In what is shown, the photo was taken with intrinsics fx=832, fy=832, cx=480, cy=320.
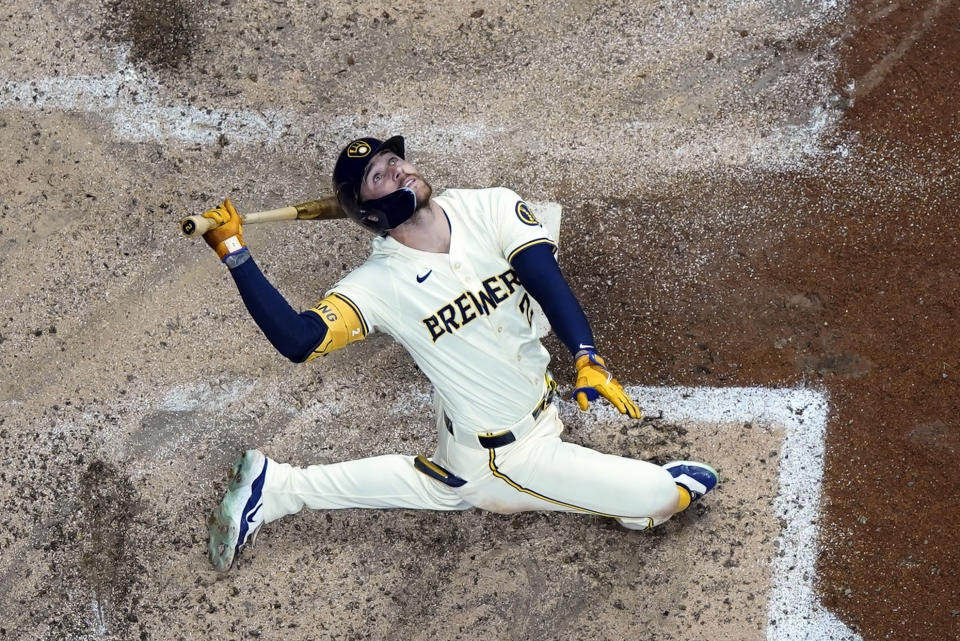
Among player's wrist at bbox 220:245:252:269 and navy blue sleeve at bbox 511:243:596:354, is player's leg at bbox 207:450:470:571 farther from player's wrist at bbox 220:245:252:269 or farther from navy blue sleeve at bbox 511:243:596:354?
player's wrist at bbox 220:245:252:269

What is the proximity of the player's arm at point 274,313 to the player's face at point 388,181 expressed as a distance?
50 centimetres

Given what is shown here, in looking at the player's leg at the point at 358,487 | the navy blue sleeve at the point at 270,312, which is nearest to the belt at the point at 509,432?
the player's leg at the point at 358,487

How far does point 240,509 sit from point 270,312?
1.43m

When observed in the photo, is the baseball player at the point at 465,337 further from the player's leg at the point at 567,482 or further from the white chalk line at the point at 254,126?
the white chalk line at the point at 254,126

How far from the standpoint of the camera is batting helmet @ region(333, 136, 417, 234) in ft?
10.7

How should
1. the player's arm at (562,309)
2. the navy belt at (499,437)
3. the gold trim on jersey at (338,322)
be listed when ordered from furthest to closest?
the navy belt at (499,437) → the player's arm at (562,309) → the gold trim on jersey at (338,322)

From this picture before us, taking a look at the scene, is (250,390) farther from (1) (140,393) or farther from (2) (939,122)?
(2) (939,122)

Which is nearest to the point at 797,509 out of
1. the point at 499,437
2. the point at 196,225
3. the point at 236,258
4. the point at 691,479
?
the point at 691,479

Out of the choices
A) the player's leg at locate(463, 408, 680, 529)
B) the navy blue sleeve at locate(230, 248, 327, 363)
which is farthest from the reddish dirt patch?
the navy blue sleeve at locate(230, 248, 327, 363)

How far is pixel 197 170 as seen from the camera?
171 inches

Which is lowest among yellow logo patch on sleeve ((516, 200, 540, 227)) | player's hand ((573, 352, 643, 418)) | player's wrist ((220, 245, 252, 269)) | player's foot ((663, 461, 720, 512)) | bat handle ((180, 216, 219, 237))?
player's foot ((663, 461, 720, 512))

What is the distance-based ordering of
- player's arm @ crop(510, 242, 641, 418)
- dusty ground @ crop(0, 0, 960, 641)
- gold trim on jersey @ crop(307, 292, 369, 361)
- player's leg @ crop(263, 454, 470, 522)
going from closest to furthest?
gold trim on jersey @ crop(307, 292, 369, 361)
player's arm @ crop(510, 242, 641, 418)
player's leg @ crop(263, 454, 470, 522)
dusty ground @ crop(0, 0, 960, 641)

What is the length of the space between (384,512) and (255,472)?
690mm

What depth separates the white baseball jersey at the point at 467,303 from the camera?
3.40 metres
